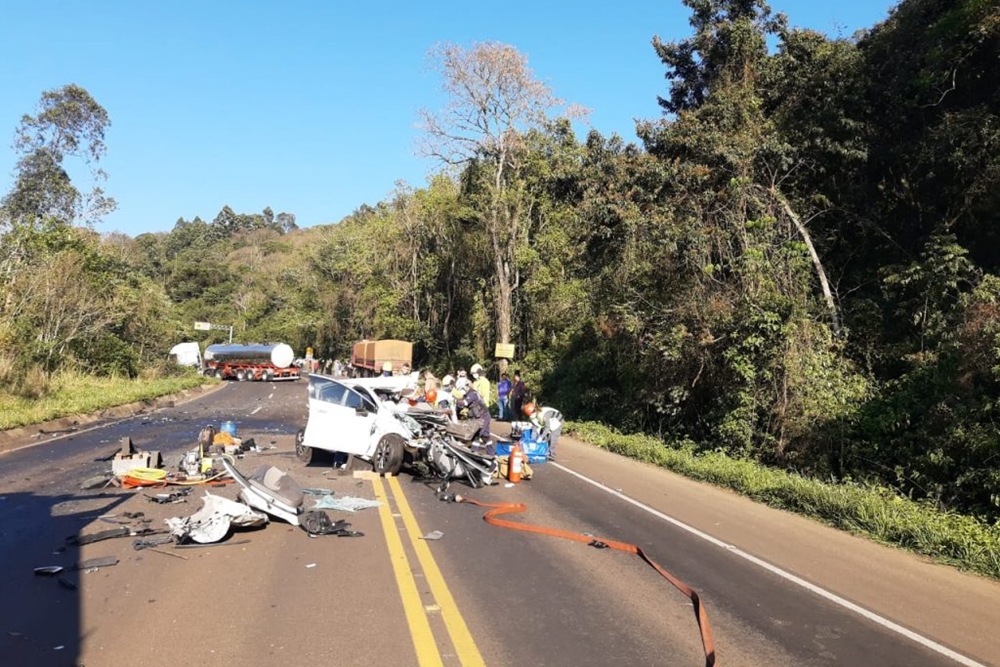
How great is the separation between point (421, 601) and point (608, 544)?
9.33 feet

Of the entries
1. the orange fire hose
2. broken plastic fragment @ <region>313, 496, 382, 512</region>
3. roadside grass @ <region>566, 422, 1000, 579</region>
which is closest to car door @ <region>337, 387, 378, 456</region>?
broken plastic fragment @ <region>313, 496, 382, 512</region>

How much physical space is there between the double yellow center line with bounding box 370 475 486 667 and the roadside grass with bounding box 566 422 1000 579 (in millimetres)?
5799

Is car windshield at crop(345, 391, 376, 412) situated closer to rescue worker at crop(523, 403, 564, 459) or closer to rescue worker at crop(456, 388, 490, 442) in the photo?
rescue worker at crop(456, 388, 490, 442)

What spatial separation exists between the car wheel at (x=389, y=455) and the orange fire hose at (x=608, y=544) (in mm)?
2250

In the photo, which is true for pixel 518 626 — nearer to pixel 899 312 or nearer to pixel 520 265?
pixel 899 312

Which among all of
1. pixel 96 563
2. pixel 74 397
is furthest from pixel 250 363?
pixel 96 563

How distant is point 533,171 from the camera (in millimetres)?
39438

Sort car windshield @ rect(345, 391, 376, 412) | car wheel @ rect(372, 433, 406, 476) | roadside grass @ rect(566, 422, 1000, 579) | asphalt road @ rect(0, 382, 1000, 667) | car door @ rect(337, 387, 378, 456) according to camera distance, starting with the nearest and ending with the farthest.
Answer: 1. asphalt road @ rect(0, 382, 1000, 667)
2. roadside grass @ rect(566, 422, 1000, 579)
3. car wheel @ rect(372, 433, 406, 476)
4. car door @ rect(337, 387, 378, 456)
5. car windshield @ rect(345, 391, 376, 412)

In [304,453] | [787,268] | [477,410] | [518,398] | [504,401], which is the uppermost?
[787,268]

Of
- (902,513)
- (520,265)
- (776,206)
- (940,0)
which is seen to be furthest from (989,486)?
(520,265)

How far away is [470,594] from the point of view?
6.04m

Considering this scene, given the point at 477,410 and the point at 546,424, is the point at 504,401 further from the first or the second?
the point at 477,410

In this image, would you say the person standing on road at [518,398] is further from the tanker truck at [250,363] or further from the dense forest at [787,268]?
the tanker truck at [250,363]

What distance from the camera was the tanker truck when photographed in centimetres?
5966
